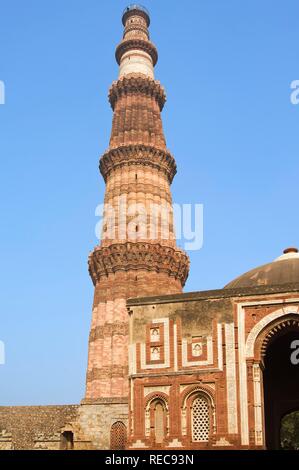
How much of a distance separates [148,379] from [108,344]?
1574 cm

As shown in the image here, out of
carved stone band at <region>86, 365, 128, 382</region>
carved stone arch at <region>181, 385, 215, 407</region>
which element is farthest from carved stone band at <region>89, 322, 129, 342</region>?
carved stone arch at <region>181, 385, 215, 407</region>

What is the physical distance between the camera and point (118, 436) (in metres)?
30.7

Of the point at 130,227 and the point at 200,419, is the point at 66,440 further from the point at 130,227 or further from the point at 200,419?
the point at 130,227

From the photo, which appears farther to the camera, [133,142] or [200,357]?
[133,142]

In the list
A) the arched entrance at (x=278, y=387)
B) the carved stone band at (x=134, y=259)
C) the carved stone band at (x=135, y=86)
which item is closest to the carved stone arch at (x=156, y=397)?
the arched entrance at (x=278, y=387)

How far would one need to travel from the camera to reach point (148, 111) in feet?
148

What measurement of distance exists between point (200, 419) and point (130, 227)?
66.8ft

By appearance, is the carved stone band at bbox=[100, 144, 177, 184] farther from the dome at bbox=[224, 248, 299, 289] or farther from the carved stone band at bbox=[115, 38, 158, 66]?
the dome at bbox=[224, 248, 299, 289]

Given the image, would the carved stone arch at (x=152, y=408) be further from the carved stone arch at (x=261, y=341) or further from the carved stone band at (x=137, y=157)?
the carved stone band at (x=137, y=157)

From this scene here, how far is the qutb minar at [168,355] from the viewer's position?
69.1 feet

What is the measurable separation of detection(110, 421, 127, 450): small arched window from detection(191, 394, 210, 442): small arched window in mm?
10223

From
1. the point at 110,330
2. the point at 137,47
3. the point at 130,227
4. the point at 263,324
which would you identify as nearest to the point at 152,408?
the point at 263,324
